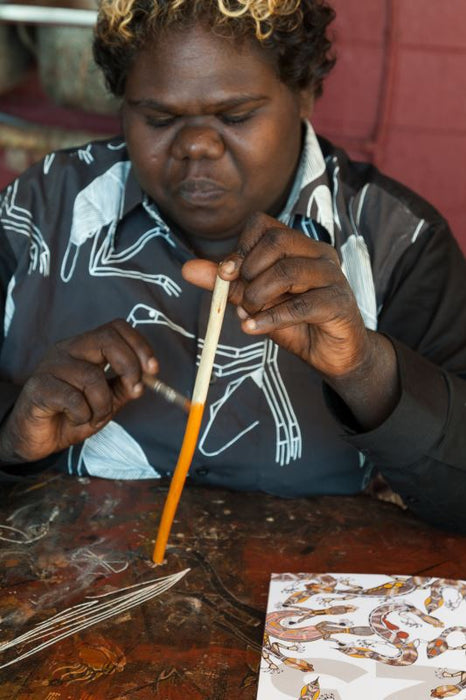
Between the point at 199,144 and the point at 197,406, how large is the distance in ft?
1.42

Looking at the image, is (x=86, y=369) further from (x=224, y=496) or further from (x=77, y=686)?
(x=77, y=686)

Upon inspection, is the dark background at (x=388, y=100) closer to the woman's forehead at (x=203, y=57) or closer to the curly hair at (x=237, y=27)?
the curly hair at (x=237, y=27)

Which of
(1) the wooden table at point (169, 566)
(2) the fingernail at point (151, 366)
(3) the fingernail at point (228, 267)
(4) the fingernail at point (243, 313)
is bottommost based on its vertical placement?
(1) the wooden table at point (169, 566)

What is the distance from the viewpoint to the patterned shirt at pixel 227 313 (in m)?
1.54

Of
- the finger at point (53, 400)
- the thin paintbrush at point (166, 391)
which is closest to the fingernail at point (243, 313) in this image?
the thin paintbrush at point (166, 391)

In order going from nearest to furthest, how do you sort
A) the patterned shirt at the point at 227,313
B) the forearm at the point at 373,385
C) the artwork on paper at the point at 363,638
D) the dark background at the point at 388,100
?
the artwork on paper at the point at 363,638 < the forearm at the point at 373,385 < the patterned shirt at the point at 227,313 < the dark background at the point at 388,100

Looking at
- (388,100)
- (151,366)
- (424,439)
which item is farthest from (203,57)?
(388,100)

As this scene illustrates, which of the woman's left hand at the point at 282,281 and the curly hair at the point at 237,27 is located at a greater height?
the curly hair at the point at 237,27

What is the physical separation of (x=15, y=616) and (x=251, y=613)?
282 mm

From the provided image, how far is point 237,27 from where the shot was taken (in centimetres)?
144

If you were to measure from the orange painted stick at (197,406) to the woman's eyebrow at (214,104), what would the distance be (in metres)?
0.39

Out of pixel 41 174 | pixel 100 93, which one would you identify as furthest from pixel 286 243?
pixel 100 93

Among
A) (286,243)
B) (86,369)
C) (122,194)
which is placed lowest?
(86,369)

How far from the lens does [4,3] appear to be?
8.17 ft
